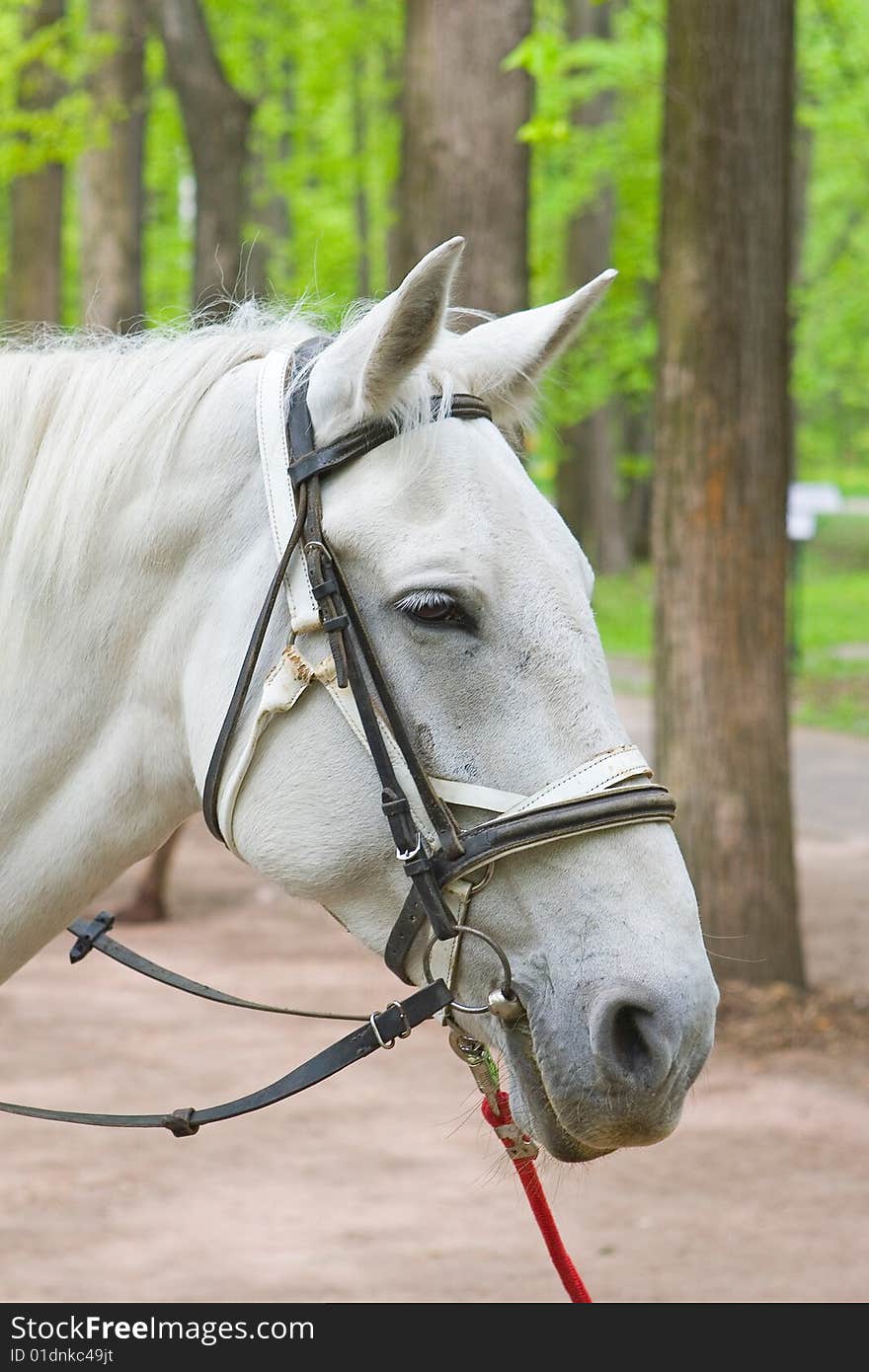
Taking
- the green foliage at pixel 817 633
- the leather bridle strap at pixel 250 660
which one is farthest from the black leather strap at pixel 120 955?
the green foliage at pixel 817 633

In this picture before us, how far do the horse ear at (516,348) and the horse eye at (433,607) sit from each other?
42 centimetres

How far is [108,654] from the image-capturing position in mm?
2482

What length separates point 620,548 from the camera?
2936 centimetres

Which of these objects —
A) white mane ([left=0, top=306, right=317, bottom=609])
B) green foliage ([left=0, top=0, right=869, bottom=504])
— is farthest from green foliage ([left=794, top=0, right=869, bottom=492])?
white mane ([left=0, top=306, right=317, bottom=609])

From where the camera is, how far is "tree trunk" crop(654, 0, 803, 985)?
7059 millimetres

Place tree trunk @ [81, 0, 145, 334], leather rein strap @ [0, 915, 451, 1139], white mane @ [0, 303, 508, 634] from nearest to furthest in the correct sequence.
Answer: leather rein strap @ [0, 915, 451, 1139] → white mane @ [0, 303, 508, 634] → tree trunk @ [81, 0, 145, 334]

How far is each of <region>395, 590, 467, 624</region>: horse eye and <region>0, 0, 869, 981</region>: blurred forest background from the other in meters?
0.87

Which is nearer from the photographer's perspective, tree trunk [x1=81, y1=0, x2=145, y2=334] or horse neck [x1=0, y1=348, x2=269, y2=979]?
horse neck [x1=0, y1=348, x2=269, y2=979]

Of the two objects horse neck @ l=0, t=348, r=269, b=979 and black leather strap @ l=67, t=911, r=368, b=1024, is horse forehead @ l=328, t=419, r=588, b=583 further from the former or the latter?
black leather strap @ l=67, t=911, r=368, b=1024

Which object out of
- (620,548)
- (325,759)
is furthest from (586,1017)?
(620,548)

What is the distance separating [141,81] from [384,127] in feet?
34.3

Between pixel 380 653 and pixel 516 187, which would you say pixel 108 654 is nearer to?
pixel 380 653

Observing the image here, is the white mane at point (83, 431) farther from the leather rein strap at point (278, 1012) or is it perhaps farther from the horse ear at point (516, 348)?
the leather rein strap at point (278, 1012)

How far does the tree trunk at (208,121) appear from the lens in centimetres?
1102
